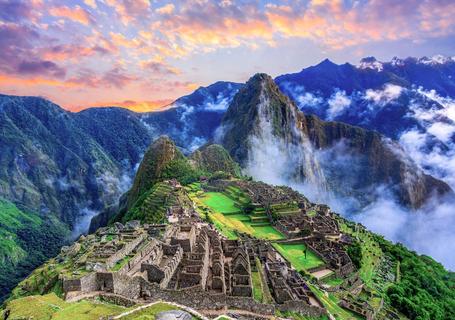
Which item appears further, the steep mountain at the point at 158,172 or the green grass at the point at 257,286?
the steep mountain at the point at 158,172

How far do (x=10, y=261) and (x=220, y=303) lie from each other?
156383 millimetres

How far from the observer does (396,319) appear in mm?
49844

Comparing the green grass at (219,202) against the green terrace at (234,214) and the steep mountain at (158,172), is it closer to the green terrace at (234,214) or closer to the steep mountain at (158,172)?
the green terrace at (234,214)

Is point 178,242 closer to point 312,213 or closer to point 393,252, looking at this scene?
point 312,213

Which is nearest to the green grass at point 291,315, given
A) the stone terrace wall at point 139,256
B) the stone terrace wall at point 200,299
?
the stone terrace wall at point 200,299

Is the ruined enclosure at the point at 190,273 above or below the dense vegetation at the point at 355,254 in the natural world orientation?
above

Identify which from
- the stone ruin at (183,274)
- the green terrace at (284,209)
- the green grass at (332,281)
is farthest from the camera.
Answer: the green terrace at (284,209)

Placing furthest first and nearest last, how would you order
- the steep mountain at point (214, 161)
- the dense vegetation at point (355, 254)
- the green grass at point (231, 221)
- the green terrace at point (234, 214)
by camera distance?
the steep mountain at point (214, 161)
the green terrace at point (234, 214)
the green grass at point (231, 221)
the dense vegetation at point (355, 254)

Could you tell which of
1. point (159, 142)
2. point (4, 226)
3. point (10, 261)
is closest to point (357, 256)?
point (159, 142)

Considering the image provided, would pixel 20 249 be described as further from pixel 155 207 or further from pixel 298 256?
pixel 298 256

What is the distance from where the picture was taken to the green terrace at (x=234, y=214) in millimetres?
71000

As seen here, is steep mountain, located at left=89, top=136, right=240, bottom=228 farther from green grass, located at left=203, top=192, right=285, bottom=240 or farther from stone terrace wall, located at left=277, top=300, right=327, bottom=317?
stone terrace wall, located at left=277, top=300, right=327, bottom=317

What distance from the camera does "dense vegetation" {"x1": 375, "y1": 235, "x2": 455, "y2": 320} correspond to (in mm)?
57094

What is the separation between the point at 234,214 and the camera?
85.4m
